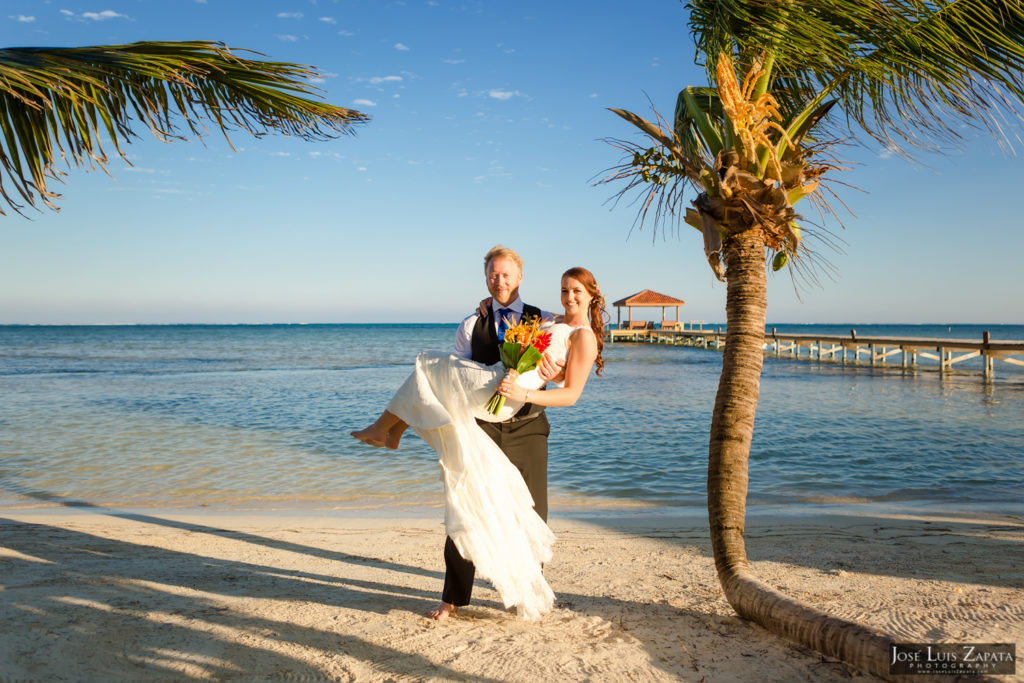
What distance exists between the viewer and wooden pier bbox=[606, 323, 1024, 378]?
24.4 m

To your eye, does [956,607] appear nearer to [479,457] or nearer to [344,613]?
[479,457]

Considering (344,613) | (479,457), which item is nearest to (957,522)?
(479,457)

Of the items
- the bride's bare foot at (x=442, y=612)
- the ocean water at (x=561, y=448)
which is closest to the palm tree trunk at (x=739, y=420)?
the bride's bare foot at (x=442, y=612)

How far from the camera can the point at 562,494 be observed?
328 inches

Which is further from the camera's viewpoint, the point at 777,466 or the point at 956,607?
the point at 777,466

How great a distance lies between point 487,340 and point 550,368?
412 mm

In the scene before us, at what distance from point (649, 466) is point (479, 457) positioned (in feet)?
22.5

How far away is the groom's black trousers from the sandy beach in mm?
196

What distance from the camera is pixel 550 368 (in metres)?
3.64

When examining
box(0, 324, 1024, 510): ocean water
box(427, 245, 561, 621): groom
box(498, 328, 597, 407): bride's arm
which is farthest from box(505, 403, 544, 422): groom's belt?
box(0, 324, 1024, 510): ocean water

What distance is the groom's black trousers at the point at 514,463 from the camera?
147 inches

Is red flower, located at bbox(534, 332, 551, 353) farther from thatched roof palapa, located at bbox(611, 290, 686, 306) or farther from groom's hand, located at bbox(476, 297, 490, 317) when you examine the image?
thatched roof palapa, located at bbox(611, 290, 686, 306)

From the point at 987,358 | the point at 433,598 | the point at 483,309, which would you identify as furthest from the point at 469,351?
the point at 987,358
